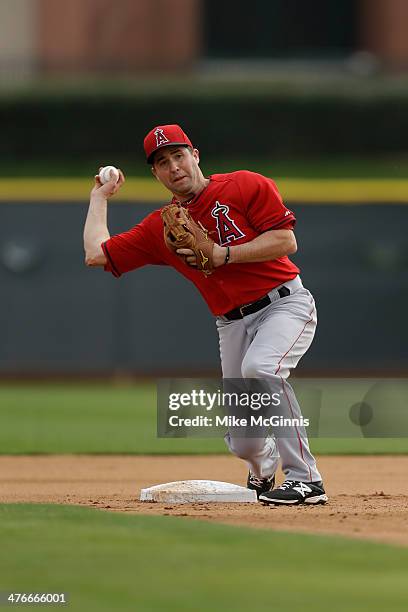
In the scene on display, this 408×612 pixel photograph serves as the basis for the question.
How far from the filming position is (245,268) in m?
6.11

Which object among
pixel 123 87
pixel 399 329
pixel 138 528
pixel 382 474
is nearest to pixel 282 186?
pixel 399 329

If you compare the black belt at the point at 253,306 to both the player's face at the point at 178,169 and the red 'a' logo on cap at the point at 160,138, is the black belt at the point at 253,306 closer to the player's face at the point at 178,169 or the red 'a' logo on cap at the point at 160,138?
the player's face at the point at 178,169

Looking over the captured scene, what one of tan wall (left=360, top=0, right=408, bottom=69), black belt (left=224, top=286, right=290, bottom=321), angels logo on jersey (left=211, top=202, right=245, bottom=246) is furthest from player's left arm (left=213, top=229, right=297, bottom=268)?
tan wall (left=360, top=0, right=408, bottom=69)

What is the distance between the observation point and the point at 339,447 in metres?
9.71

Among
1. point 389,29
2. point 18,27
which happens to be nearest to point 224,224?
point 18,27

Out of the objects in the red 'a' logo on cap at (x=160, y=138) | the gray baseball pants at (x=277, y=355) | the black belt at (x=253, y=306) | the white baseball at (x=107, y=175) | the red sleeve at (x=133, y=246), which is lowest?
the gray baseball pants at (x=277, y=355)

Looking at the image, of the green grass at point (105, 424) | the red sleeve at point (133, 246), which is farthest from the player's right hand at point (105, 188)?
the green grass at point (105, 424)

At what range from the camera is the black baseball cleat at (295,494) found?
6004 millimetres

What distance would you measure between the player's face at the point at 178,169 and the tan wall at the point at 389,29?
1733 centimetres

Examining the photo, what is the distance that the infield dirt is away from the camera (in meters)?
5.48

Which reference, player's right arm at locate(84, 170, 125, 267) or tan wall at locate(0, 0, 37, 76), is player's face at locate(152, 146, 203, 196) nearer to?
player's right arm at locate(84, 170, 125, 267)

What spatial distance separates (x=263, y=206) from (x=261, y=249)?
0.21 m

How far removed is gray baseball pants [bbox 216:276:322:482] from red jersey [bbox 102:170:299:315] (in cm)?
9

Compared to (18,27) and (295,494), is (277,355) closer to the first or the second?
(295,494)
